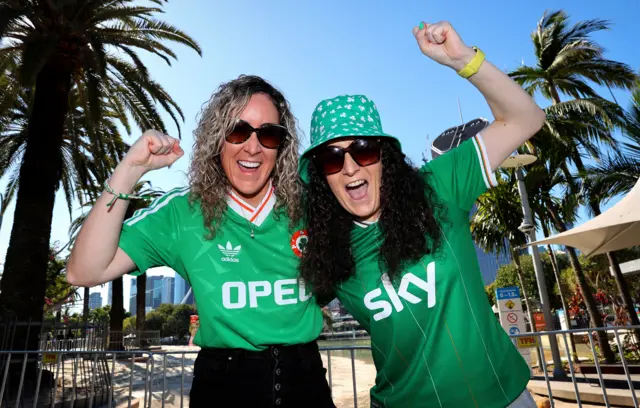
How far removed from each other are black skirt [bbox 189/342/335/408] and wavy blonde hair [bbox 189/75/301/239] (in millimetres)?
627

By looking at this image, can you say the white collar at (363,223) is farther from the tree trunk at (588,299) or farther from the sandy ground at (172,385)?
the tree trunk at (588,299)

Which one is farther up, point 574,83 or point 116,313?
point 574,83

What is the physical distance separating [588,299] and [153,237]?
647 inches

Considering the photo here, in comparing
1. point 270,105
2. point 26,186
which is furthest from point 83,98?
point 270,105

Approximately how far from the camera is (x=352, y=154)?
2.20 meters

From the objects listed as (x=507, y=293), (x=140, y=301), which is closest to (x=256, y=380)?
(x=507, y=293)

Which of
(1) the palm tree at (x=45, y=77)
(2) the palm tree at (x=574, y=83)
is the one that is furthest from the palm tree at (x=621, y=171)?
(1) the palm tree at (x=45, y=77)

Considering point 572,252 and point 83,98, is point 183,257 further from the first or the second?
point 572,252

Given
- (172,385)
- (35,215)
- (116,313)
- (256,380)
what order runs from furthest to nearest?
(116,313)
(172,385)
(35,215)
(256,380)

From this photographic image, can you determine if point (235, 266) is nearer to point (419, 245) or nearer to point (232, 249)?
point (232, 249)

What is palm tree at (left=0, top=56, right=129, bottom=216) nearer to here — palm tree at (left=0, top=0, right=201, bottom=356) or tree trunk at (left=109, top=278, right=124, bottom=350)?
palm tree at (left=0, top=0, right=201, bottom=356)

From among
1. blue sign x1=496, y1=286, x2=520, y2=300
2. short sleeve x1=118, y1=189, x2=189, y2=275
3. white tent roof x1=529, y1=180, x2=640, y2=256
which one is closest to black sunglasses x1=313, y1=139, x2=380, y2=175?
short sleeve x1=118, y1=189, x2=189, y2=275

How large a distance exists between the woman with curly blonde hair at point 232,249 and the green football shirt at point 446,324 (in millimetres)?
294

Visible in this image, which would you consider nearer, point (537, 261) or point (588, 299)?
point (537, 261)
